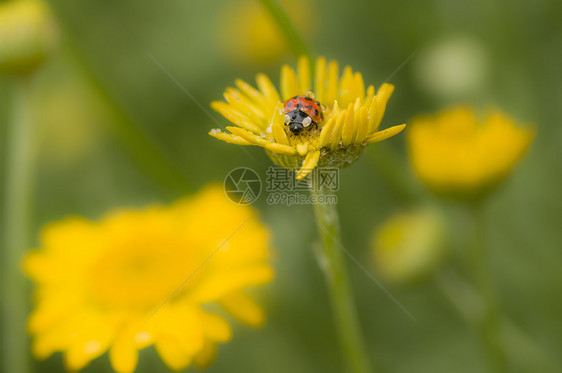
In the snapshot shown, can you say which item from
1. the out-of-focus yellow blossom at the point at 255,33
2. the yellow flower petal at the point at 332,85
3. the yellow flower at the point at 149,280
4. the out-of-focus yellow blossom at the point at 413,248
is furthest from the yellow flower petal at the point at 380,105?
the out-of-focus yellow blossom at the point at 255,33

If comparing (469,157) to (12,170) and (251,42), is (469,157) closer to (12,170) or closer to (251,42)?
(12,170)

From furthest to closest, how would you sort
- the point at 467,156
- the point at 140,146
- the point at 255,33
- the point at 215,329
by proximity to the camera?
the point at 255,33, the point at 140,146, the point at 467,156, the point at 215,329

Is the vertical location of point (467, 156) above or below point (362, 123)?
below

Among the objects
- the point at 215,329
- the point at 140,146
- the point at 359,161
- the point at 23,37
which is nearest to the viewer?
the point at 215,329

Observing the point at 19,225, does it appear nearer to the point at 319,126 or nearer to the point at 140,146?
the point at 140,146

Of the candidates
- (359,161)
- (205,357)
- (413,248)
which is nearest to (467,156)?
(413,248)

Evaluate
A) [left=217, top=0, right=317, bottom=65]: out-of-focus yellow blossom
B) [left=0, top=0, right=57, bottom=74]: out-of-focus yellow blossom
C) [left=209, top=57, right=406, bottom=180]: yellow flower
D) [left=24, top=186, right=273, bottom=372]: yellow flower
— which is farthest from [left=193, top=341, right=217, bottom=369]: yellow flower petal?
[left=217, top=0, right=317, bottom=65]: out-of-focus yellow blossom
